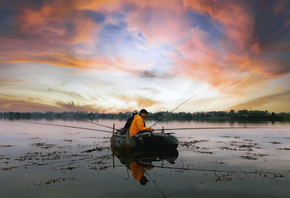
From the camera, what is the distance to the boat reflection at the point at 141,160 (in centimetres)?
1098

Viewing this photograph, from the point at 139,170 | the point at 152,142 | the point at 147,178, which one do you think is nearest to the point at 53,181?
the point at 147,178

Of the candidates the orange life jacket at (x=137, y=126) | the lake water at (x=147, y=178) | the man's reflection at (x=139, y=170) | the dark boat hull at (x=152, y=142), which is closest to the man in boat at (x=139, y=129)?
the orange life jacket at (x=137, y=126)

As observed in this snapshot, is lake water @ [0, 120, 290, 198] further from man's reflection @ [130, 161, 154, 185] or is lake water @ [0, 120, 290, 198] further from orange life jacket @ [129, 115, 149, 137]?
orange life jacket @ [129, 115, 149, 137]

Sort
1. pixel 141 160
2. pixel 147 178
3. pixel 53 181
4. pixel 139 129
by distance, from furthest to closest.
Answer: pixel 139 129 < pixel 141 160 < pixel 147 178 < pixel 53 181

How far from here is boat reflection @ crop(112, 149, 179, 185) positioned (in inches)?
432

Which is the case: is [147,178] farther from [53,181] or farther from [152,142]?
[152,142]

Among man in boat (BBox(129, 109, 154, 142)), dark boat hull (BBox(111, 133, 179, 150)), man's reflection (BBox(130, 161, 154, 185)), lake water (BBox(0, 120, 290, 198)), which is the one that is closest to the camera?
lake water (BBox(0, 120, 290, 198))

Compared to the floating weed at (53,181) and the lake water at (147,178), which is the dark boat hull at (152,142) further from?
the floating weed at (53,181)

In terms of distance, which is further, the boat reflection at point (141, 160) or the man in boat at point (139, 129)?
the man in boat at point (139, 129)

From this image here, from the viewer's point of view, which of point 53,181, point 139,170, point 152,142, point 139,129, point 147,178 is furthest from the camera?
point 139,129

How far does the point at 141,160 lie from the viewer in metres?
14.5

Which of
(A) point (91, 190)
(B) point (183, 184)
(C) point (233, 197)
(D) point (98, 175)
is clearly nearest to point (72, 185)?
(A) point (91, 190)

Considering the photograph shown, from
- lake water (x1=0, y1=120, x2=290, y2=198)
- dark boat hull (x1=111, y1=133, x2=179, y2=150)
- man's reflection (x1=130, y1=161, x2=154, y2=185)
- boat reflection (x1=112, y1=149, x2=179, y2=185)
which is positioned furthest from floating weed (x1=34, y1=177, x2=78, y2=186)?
dark boat hull (x1=111, y1=133, x2=179, y2=150)

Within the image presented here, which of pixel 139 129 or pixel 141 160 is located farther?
pixel 139 129
